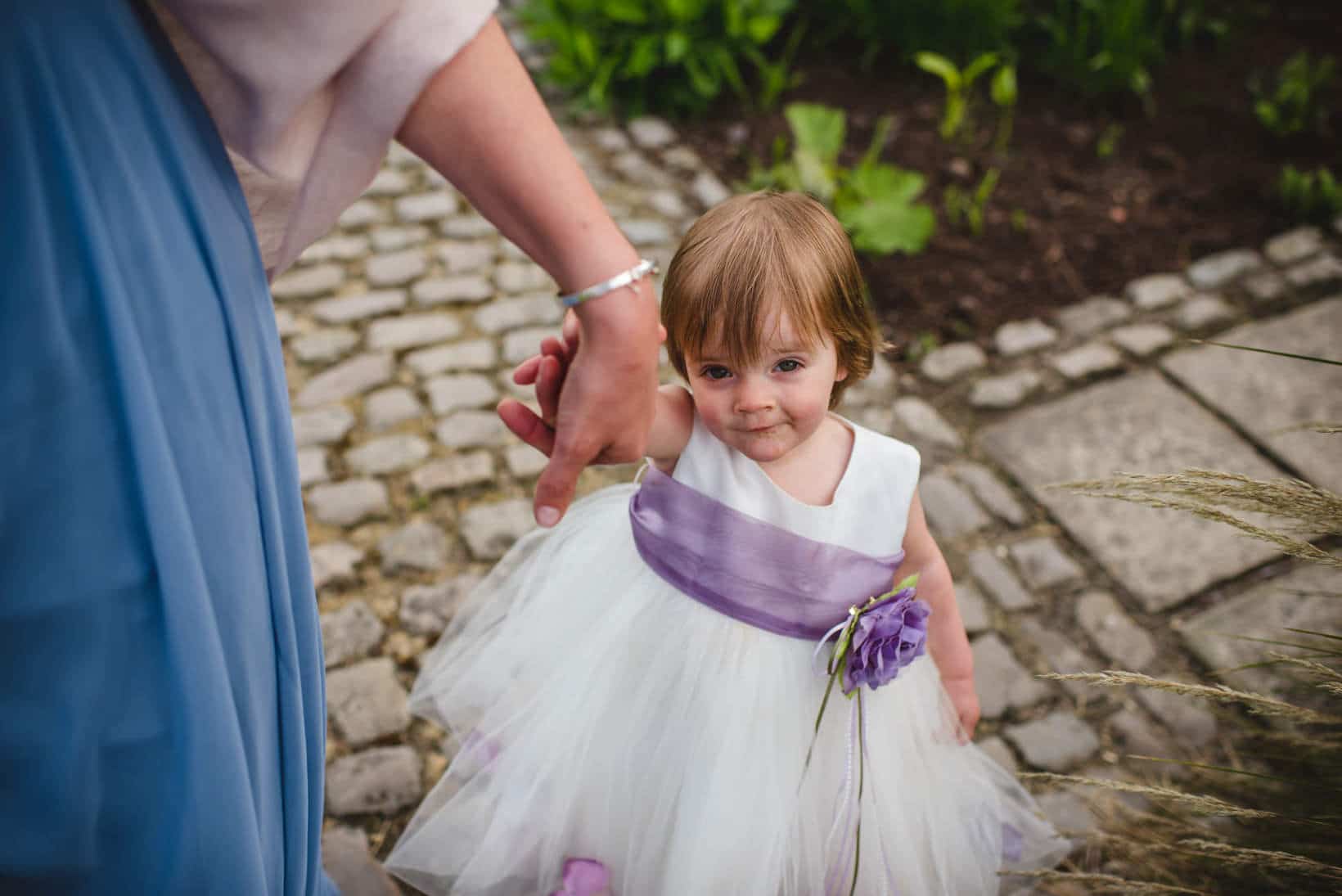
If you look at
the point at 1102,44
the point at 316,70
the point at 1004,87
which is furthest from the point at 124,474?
the point at 1102,44

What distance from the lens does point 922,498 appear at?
2.62 meters

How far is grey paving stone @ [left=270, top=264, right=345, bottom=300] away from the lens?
10.3ft

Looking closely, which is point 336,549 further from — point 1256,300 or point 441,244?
point 1256,300

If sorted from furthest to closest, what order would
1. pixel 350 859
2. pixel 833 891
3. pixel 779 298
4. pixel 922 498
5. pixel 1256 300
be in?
pixel 1256 300
pixel 922 498
pixel 350 859
pixel 833 891
pixel 779 298

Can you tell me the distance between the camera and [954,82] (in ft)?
12.0

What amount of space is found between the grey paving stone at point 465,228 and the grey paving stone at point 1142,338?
2094 mm

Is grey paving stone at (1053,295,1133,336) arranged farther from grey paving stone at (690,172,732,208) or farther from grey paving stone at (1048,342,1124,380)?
grey paving stone at (690,172,732,208)

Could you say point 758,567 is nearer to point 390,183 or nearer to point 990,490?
point 990,490

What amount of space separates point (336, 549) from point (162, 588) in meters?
1.60

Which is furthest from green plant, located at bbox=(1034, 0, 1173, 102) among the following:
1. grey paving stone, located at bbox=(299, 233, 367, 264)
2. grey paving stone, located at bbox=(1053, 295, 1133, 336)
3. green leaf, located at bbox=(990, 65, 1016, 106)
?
grey paving stone, located at bbox=(299, 233, 367, 264)

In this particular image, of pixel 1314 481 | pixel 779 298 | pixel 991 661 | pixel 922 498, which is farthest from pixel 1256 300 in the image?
pixel 779 298

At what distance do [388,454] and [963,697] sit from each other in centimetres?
163

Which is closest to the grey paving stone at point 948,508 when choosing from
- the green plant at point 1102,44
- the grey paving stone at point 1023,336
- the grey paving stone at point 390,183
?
the grey paving stone at point 1023,336

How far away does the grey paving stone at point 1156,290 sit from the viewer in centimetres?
329
